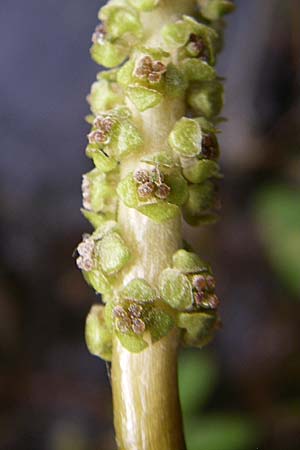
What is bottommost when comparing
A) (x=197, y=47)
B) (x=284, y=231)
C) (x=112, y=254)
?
(x=112, y=254)

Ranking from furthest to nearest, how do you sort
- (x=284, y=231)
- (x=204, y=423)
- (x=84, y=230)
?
(x=84, y=230) → (x=284, y=231) → (x=204, y=423)

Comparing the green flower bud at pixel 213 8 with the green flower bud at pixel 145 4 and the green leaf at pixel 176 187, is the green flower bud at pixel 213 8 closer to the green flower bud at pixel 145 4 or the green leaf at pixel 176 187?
the green flower bud at pixel 145 4

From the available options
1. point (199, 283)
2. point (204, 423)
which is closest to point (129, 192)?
point (199, 283)

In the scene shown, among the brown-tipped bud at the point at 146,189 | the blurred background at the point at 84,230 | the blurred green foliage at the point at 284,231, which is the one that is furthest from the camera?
the blurred background at the point at 84,230

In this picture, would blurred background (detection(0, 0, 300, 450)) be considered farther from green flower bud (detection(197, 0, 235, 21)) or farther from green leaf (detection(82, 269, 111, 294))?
green leaf (detection(82, 269, 111, 294))

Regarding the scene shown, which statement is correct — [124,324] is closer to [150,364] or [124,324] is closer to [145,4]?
[150,364]

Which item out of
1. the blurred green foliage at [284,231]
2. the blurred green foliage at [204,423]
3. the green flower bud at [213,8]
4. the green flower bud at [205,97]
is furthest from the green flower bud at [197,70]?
the blurred green foliage at [284,231]

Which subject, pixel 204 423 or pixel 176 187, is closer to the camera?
pixel 176 187

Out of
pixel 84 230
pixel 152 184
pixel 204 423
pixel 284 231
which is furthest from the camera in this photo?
pixel 84 230
